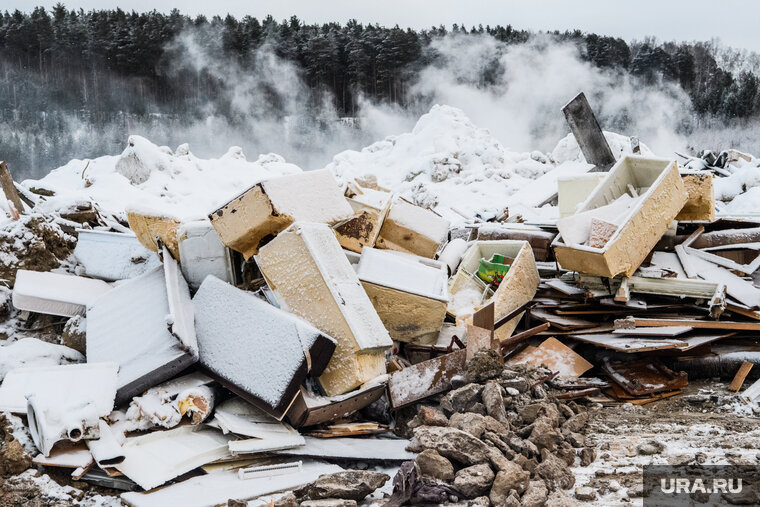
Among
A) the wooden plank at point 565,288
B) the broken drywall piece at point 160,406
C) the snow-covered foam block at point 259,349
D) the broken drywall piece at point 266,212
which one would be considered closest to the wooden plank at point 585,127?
the wooden plank at point 565,288

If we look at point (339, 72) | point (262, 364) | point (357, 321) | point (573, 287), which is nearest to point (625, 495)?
point (357, 321)

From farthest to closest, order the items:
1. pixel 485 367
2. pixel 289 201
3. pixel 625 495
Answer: pixel 289 201, pixel 485 367, pixel 625 495

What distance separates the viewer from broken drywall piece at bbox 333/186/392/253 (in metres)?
5.04

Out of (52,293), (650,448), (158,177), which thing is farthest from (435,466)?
(158,177)

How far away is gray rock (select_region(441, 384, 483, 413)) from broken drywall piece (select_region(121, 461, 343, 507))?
723mm

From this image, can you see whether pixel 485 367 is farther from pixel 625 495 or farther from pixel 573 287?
pixel 573 287

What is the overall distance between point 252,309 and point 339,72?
47.8 ft

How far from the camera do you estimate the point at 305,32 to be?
Answer: 58.1 feet

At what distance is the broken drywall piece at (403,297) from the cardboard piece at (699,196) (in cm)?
250

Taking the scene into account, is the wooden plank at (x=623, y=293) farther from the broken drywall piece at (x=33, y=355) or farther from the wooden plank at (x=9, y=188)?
the wooden plank at (x=9, y=188)

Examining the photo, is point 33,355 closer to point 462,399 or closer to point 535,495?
point 462,399

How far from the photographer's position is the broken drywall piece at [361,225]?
5.04 meters

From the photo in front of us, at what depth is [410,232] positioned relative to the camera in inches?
213

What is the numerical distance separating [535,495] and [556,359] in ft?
6.76
